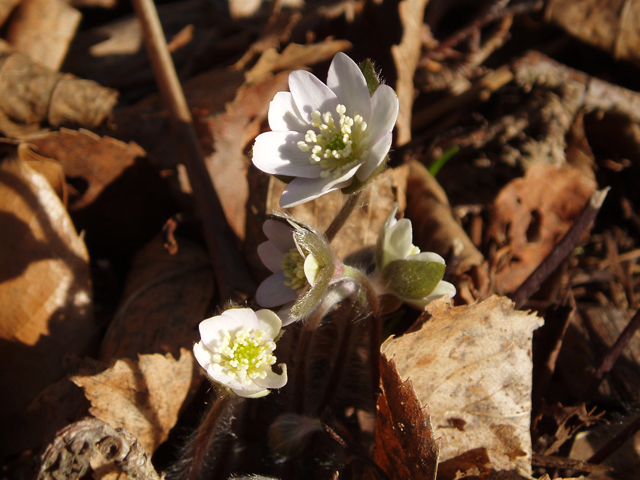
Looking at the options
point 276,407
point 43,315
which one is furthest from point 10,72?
point 276,407

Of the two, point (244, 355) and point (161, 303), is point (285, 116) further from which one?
point (161, 303)

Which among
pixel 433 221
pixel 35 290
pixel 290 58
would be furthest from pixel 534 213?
pixel 35 290

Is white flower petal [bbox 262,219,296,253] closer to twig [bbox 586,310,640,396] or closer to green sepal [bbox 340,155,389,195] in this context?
green sepal [bbox 340,155,389,195]

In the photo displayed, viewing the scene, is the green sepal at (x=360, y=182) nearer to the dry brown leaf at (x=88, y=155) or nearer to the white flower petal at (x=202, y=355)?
the white flower petal at (x=202, y=355)

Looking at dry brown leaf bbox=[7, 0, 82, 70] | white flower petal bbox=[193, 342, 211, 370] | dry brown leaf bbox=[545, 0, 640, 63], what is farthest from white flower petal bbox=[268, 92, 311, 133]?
dry brown leaf bbox=[545, 0, 640, 63]

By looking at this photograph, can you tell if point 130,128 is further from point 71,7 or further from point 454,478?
point 454,478

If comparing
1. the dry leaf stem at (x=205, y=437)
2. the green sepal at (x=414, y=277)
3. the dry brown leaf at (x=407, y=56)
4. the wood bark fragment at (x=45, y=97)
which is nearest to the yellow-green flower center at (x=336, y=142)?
the green sepal at (x=414, y=277)
